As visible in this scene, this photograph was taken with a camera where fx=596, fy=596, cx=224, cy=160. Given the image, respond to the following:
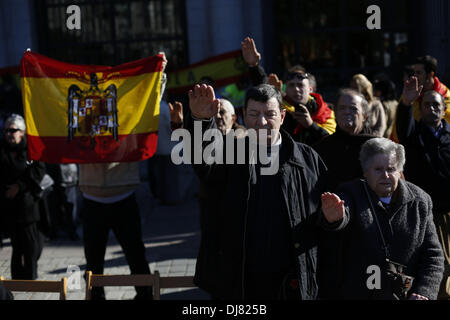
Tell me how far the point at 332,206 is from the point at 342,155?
1.12m

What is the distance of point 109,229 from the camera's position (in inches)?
208

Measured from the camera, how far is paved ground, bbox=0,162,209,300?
5.88 metres

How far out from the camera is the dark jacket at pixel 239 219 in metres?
3.31

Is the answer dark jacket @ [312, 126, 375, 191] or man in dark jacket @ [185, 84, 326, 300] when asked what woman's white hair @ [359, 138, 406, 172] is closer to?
man in dark jacket @ [185, 84, 326, 300]

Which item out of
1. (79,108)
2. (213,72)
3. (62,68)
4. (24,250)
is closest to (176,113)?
(79,108)

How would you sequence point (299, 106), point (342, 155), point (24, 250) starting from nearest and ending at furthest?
point (342, 155) < point (299, 106) < point (24, 250)

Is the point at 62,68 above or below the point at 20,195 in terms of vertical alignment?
above

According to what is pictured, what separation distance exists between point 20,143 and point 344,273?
365 centimetres

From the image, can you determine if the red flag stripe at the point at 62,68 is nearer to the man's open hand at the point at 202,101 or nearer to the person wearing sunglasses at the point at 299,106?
the person wearing sunglasses at the point at 299,106

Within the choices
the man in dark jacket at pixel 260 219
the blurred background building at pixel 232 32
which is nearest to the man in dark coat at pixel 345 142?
the man in dark jacket at pixel 260 219

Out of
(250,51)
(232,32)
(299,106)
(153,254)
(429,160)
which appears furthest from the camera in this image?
(232,32)

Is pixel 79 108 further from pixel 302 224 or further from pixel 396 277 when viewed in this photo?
pixel 396 277

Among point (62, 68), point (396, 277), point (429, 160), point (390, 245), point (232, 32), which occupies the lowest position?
point (396, 277)
